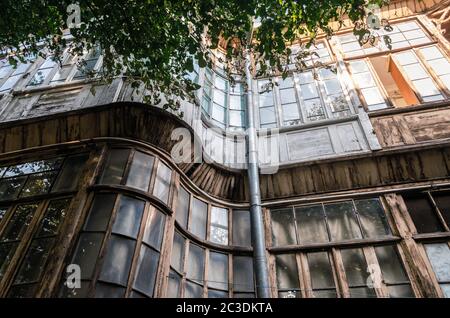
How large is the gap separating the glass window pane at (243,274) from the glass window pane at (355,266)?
5.39ft

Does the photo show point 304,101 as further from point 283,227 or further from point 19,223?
point 19,223

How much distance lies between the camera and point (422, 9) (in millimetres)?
10352

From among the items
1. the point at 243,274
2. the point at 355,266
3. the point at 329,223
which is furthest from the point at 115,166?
the point at 355,266

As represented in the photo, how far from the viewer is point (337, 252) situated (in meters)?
5.53

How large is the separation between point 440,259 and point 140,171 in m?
5.15

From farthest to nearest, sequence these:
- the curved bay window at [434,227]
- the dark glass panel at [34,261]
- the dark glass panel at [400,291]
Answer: the curved bay window at [434,227], the dark glass panel at [400,291], the dark glass panel at [34,261]

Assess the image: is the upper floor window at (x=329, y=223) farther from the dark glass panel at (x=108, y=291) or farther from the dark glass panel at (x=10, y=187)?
the dark glass panel at (x=10, y=187)

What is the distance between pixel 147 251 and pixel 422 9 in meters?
11.6

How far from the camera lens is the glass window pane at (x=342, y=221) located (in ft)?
18.9

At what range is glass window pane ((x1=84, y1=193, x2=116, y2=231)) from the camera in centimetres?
434

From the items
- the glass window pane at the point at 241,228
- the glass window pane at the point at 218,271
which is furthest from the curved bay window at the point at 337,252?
the glass window pane at the point at 218,271
